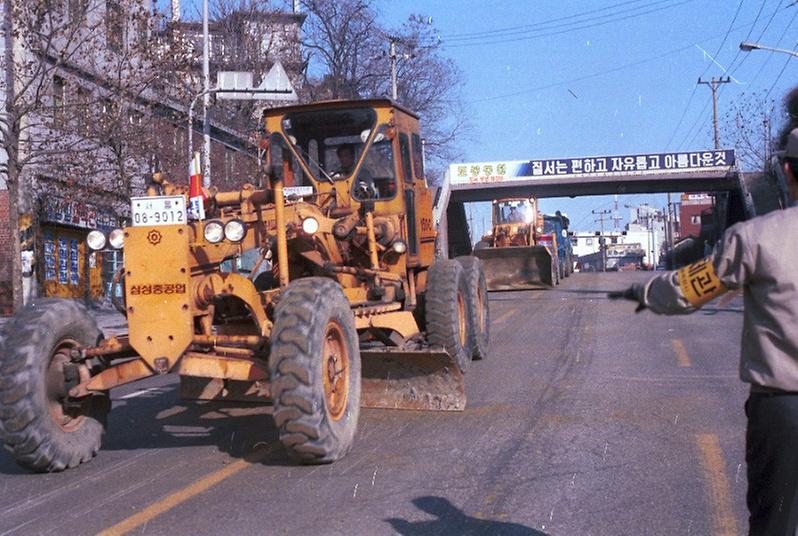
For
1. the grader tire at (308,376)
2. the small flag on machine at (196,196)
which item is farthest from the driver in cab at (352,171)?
the grader tire at (308,376)

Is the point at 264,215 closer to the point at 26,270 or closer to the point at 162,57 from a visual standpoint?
the point at 162,57

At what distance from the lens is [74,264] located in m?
30.0

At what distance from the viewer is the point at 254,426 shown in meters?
8.16

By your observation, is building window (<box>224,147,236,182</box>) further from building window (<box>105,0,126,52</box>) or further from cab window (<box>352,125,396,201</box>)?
cab window (<box>352,125,396,201</box>)

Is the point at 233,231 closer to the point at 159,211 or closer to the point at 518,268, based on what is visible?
the point at 159,211

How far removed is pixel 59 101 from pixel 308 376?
20.1 meters

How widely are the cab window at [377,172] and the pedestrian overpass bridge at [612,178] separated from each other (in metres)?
33.6

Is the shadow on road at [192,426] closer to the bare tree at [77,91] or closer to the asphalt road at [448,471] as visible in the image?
the asphalt road at [448,471]

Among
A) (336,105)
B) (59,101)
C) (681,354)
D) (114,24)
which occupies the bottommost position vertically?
(681,354)

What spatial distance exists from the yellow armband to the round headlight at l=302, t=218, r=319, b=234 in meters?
5.07

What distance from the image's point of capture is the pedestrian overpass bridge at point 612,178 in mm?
45062

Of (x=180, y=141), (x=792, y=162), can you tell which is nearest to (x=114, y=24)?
(x=180, y=141)

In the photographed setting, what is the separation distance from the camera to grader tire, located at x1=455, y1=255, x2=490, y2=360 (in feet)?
38.0

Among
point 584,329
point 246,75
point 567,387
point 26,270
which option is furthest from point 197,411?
point 26,270
